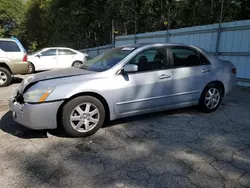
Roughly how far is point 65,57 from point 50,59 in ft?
2.44

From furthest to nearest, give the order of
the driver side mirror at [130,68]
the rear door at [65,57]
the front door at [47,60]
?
the rear door at [65,57]
the front door at [47,60]
the driver side mirror at [130,68]

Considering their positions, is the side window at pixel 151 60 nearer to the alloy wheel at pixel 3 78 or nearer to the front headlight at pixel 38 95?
the front headlight at pixel 38 95

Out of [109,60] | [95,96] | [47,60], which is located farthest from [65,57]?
[95,96]

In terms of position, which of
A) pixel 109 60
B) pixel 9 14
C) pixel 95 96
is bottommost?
pixel 95 96

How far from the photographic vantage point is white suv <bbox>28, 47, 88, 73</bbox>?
1080cm

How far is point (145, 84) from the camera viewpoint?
3.88 m

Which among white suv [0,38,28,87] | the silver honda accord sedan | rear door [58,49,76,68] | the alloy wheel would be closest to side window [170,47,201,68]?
the silver honda accord sedan

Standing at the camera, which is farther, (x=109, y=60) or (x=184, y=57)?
(x=184, y=57)

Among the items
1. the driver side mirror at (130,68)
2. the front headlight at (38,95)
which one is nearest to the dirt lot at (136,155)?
the front headlight at (38,95)

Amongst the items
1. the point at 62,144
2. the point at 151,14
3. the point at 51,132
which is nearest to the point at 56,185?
the point at 62,144

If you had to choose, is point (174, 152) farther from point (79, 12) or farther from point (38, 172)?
point (79, 12)

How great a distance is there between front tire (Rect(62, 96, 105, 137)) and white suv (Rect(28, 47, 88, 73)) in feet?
24.9

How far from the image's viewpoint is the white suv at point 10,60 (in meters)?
7.39

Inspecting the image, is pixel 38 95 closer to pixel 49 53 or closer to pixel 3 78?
pixel 3 78
